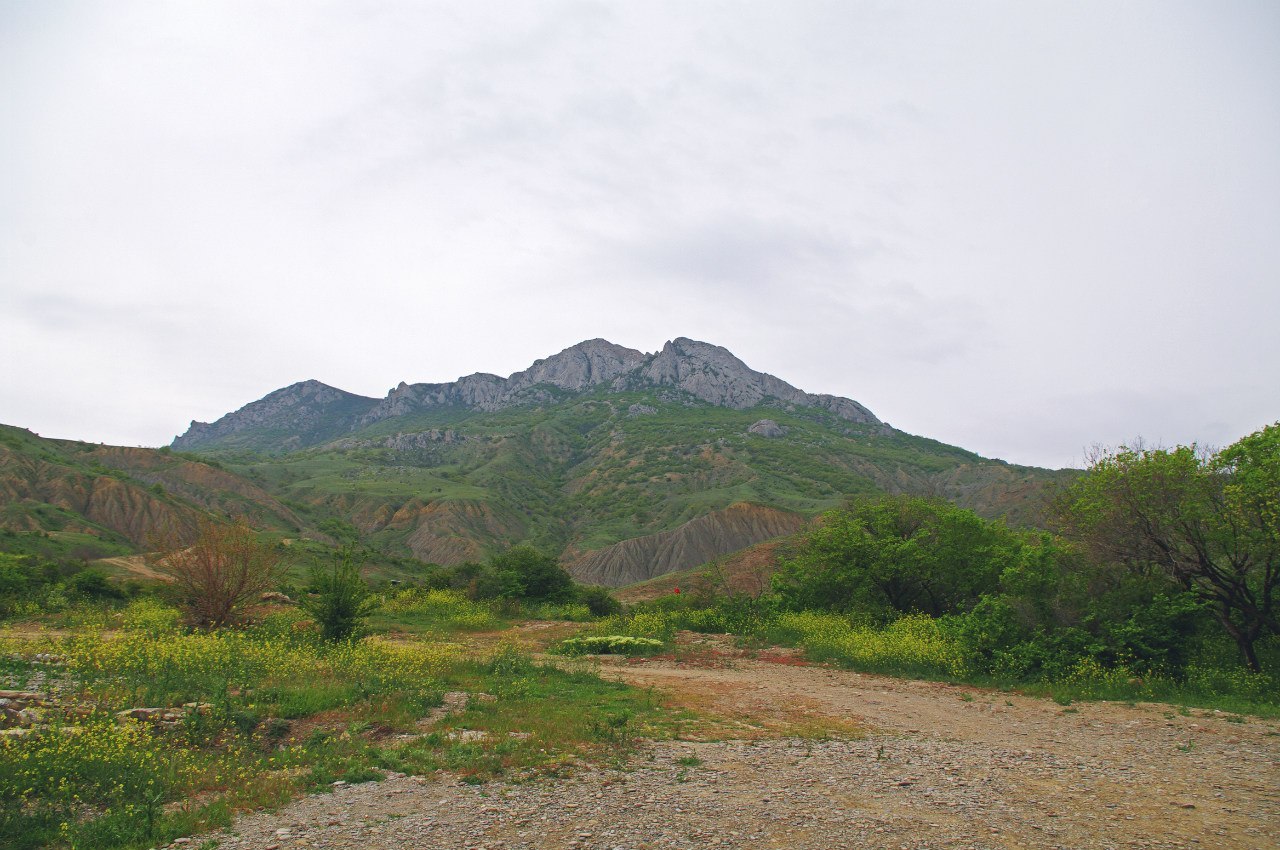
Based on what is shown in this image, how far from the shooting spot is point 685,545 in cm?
9281

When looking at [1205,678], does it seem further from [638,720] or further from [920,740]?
[638,720]

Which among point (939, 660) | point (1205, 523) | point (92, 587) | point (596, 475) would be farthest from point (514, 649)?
point (596, 475)

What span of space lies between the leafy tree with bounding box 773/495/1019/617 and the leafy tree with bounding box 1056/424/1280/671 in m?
6.28

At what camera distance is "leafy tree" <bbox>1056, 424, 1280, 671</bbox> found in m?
15.1

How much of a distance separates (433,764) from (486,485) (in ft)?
412

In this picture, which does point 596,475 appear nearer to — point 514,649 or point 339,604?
point 514,649

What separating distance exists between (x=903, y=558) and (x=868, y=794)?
19275 mm

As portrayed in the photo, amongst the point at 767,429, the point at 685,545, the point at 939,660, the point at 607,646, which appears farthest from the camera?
the point at 767,429

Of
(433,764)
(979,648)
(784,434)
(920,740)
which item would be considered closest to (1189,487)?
(979,648)

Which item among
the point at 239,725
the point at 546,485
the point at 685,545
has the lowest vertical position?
the point at 685,545

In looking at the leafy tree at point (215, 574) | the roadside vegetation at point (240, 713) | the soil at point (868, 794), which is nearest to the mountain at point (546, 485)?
the leafy tree at point (215, 574)

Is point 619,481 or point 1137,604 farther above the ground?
point 619,481

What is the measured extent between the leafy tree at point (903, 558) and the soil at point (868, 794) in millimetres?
12641

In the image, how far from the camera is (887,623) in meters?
25.4
